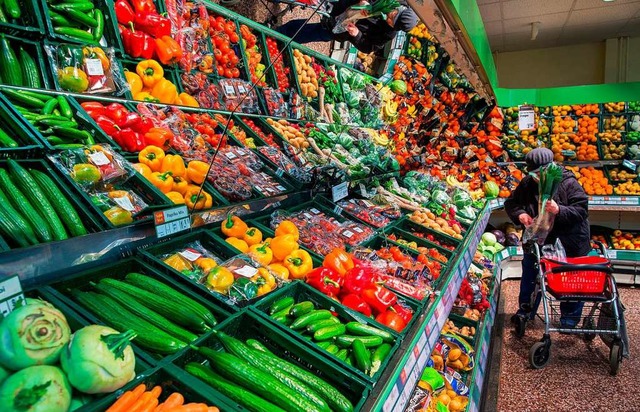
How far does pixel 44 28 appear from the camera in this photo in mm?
2414

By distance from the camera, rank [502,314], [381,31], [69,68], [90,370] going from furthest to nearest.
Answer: [502,314] → [381,31] → [69,68] → [90,370]

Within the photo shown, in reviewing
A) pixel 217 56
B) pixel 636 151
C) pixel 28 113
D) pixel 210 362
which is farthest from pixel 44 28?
pixel 636 151

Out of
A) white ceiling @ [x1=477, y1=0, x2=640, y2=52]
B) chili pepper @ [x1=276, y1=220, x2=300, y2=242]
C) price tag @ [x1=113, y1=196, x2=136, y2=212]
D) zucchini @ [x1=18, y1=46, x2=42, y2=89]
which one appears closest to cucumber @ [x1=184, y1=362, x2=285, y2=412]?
price tag @ [x1=113, y1=196, x2=136, y2=212]

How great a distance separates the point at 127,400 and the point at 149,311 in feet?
1.35

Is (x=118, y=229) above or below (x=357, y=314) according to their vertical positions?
above

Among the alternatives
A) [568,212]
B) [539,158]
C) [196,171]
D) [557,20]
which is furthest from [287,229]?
[557,20]

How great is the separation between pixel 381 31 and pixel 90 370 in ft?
8.09

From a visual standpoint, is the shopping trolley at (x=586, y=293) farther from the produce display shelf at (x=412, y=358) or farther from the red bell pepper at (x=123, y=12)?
the red bell pepper at (x=123, y=12)

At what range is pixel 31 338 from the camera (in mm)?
883

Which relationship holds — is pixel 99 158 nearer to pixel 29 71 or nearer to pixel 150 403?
pixel 29 71

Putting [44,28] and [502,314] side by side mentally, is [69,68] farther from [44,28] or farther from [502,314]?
[502,314]

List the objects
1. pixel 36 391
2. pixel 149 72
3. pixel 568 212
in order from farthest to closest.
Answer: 1. pixel 568 212
2. pixel 149 72
3. pixel 36 391

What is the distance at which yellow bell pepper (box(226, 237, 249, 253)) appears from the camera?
2.02m

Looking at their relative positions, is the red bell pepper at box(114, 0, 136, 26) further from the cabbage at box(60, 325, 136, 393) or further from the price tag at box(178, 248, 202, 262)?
the cabbage at box(60, 325, 136, 393)
